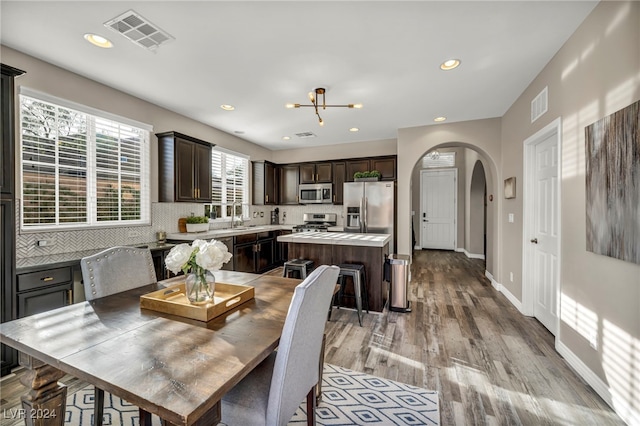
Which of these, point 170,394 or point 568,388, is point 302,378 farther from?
point 568,388

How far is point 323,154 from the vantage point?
20.6 feet

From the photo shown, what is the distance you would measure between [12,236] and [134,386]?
7.12 ft

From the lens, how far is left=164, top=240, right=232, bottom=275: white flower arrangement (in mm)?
1363

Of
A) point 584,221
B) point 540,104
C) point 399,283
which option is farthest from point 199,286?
point 540,104

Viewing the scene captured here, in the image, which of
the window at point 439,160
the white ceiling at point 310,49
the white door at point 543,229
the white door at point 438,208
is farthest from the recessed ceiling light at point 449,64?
the white door at point 438,208

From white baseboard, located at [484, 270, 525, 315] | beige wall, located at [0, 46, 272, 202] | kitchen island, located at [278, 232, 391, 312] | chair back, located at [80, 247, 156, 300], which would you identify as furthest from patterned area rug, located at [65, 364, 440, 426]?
white baseboard, located at [484, 270, 525, 315]

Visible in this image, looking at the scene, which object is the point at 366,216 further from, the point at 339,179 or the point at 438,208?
the point at 438,208

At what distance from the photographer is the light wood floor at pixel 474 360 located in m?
1.74

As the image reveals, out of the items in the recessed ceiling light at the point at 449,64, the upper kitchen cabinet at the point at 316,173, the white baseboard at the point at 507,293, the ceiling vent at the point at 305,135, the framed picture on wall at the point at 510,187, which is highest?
the ceiling vent at the point at 305,135

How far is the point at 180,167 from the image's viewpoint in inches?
150

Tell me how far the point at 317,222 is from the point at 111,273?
450 cm

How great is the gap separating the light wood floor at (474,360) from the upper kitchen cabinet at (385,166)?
99.6 inches

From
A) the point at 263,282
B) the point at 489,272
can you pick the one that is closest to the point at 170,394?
the point at 263,282

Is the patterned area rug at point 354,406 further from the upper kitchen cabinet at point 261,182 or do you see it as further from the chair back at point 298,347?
the upper kitchen cabinet at point 261,182
